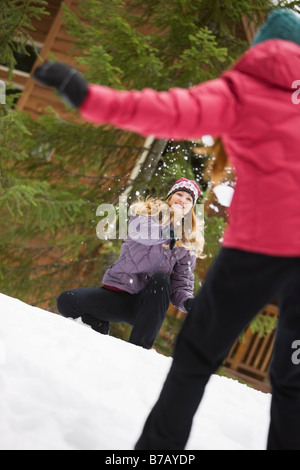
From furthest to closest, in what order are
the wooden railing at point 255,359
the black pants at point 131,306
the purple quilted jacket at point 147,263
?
1. the wooden railing at point 255,359
2. the purple quilted jacket at point 147,263
3. the black pants at point 131,306

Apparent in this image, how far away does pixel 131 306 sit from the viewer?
10.0ft

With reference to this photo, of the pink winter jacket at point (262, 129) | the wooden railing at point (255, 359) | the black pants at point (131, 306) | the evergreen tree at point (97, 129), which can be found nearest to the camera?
the pink winter jacket at point (262, 129)

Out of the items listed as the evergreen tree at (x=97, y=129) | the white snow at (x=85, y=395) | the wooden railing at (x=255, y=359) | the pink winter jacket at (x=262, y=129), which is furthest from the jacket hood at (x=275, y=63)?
the wooden railing at (x=255, y=359)

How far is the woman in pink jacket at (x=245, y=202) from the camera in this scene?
3.80ft

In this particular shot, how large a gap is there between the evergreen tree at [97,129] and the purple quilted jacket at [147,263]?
145 cm

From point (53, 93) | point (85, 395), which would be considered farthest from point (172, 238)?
point (53, 93)

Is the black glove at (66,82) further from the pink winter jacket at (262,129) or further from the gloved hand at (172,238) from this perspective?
the gloved hand at (172,238)

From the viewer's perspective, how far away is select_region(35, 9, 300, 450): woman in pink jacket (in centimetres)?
116

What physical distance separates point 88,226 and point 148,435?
4056 millimetres

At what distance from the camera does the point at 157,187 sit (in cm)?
529

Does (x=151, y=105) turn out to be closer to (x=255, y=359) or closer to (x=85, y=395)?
(x=85, y=395)

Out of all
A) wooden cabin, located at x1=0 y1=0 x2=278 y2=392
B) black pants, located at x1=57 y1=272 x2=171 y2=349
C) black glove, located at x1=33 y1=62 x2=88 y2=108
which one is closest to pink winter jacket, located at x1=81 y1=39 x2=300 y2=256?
black glove, located at x1=33 y1=62 x2=88 y2=108

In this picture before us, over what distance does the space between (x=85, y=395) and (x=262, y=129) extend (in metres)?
1.13

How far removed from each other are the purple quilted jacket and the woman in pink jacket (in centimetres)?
171
